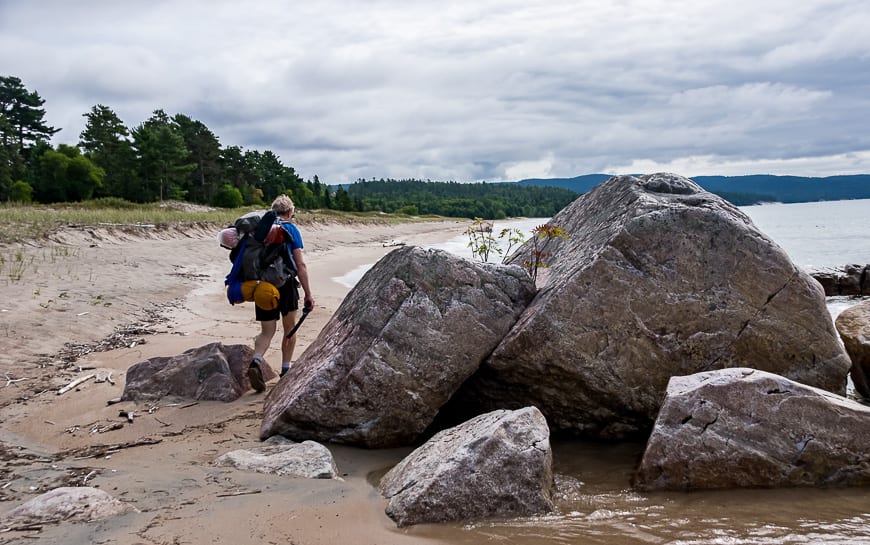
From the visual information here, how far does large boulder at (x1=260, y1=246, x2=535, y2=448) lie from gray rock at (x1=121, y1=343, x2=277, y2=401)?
1.06 m

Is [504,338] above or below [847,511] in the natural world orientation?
above

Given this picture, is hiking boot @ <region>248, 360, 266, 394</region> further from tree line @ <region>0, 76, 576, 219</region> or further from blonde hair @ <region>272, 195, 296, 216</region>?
tree line @ <region>0, 76, 576, 219</region>

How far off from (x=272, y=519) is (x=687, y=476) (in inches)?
119

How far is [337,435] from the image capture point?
5.47 m

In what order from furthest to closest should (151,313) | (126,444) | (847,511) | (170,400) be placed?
(151,313) < (170,400) < (126,444) < (847,511)

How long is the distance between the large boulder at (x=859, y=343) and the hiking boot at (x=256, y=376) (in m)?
6.43

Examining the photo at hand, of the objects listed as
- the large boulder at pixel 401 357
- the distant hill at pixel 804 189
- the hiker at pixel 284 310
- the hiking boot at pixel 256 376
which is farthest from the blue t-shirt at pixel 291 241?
the distant hill at pixel 804 189

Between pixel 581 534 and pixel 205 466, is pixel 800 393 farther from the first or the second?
pixel 205 466

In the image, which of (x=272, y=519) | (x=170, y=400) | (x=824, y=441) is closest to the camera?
(x=272, y=519)

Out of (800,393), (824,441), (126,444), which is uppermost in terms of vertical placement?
(800,393)

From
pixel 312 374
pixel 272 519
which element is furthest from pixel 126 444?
pixel 272 519

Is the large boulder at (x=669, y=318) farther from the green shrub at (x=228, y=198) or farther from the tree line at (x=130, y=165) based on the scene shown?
the green shrub at (x=228, y=198)

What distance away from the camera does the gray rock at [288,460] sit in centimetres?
469

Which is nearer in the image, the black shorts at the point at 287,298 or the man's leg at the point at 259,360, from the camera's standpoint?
the man's leg at the point at 259,360
